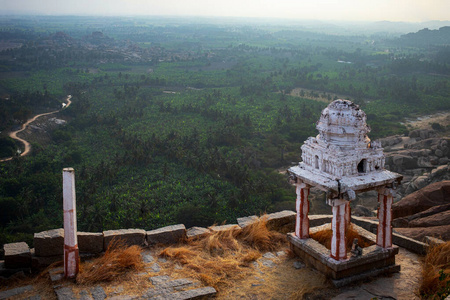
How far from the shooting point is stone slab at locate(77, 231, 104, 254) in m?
9.04

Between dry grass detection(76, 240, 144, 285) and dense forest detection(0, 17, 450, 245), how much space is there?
1703 cm

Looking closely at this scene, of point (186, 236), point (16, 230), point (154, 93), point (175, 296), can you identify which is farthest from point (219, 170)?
point (154, 93)

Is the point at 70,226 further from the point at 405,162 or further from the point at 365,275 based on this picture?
the point at 405,162

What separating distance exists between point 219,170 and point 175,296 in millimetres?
28165

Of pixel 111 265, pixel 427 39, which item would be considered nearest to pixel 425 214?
pixel 111 265

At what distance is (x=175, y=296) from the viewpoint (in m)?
7.57

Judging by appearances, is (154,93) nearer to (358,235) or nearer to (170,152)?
(170,152)

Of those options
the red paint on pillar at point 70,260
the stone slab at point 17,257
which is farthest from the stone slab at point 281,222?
the stone slab at point 17,257

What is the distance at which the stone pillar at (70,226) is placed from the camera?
25.5 ft

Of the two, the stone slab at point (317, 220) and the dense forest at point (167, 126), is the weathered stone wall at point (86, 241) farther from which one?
the dense forest at point (167, 126)

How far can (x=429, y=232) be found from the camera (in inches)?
416

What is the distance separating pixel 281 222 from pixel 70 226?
5270mm

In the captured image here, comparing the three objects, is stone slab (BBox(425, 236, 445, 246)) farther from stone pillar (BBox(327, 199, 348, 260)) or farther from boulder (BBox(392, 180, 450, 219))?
boulder (BBox(392, 180, 450, 219))

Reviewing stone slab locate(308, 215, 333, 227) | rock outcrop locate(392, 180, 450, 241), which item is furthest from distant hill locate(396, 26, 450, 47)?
stone slab locate(308, 215, 333, 227)
